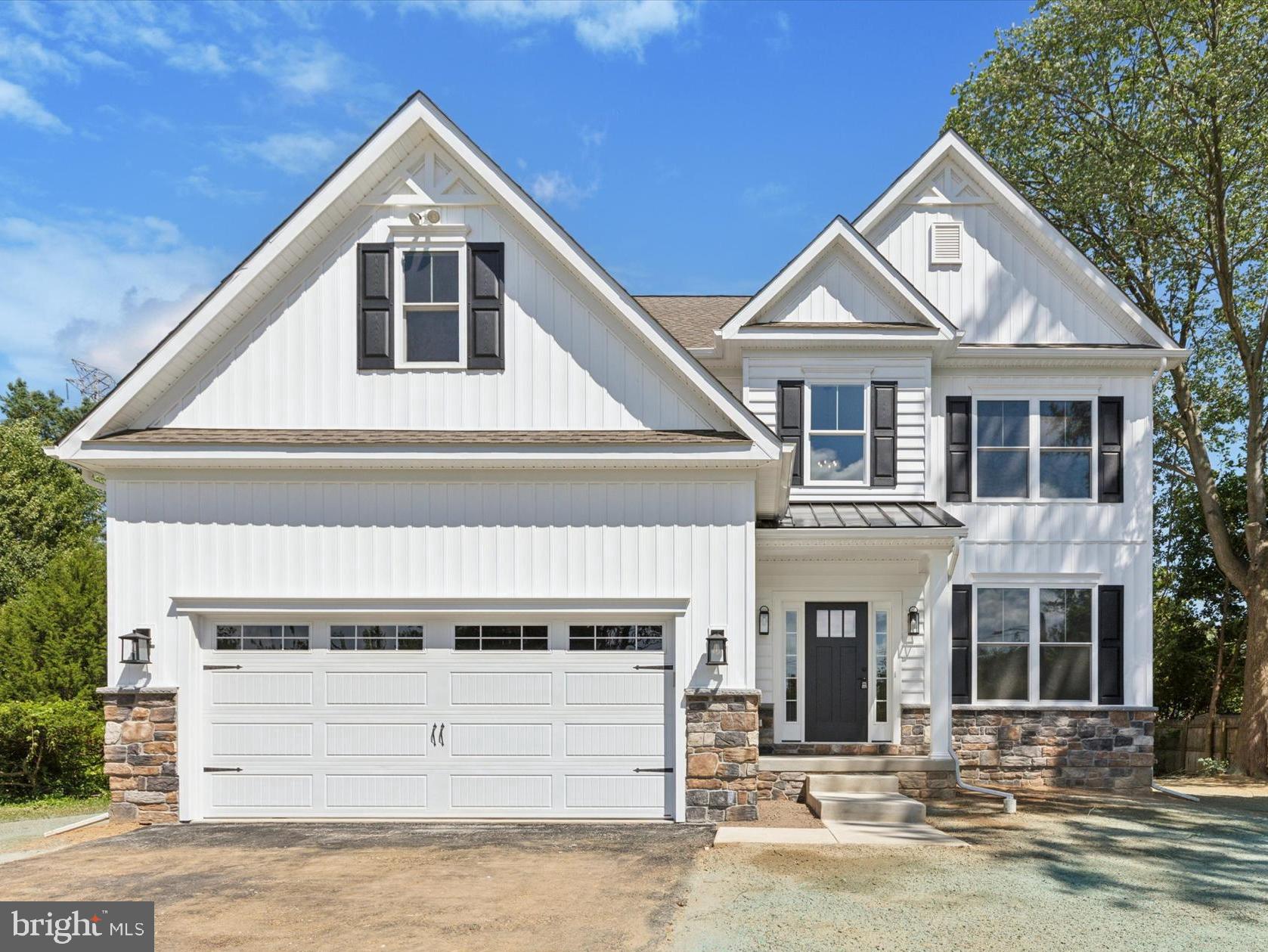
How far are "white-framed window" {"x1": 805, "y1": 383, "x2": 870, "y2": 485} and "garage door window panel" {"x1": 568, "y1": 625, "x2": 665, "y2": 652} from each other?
4438 millimetres

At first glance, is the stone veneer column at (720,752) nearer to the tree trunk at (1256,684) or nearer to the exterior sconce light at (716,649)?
the exterior sconce light at (716,649)

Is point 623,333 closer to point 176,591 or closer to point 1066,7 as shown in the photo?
point 176,591

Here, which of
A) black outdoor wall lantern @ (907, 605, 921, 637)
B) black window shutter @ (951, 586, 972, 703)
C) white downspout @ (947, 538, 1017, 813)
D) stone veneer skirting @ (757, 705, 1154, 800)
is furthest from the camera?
black window shutter @ (951, 586, 972, 703)

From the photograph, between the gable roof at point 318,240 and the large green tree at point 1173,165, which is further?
the large green tree at point 1173,165

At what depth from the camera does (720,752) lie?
9.71 metres

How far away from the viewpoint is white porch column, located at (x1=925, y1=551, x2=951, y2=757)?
11609 mm

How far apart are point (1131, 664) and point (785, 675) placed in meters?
5.21

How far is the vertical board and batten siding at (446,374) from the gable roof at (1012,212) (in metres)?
5.73

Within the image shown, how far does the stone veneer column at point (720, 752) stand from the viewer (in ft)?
31.8

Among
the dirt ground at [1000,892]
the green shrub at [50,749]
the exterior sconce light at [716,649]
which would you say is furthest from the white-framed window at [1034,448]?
the green shrub at [50,749]

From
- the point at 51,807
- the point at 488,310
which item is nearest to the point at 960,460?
the point at 488,310

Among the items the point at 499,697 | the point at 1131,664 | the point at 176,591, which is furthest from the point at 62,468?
the point at 1131,664

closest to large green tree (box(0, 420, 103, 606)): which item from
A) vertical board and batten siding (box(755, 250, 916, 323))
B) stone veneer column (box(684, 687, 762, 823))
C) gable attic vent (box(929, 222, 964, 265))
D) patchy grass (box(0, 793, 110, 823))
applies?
patchy grass (box(0, 793, 110, 823))

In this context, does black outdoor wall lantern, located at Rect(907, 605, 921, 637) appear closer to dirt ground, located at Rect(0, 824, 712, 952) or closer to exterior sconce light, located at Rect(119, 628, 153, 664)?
dirt ground, located at Rect(0, 824, 712, 952)
